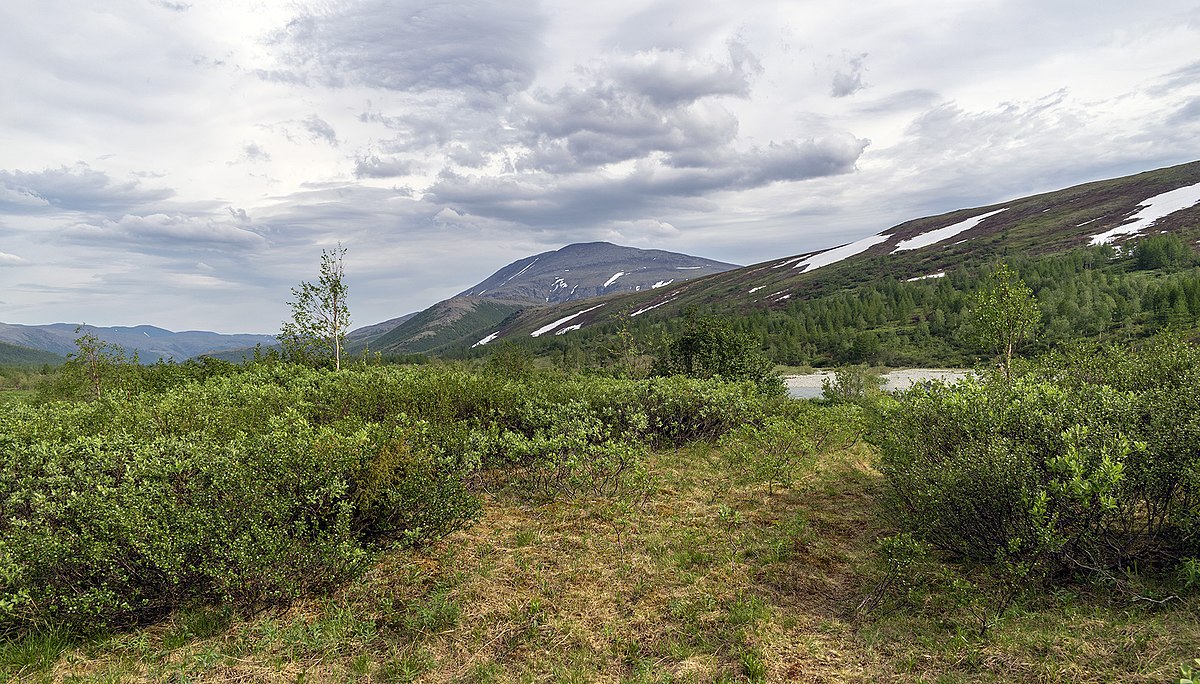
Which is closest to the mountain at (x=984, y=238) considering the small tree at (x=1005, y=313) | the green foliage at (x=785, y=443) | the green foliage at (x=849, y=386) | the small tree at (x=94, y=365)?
the green foliage at (x=849, y=386)

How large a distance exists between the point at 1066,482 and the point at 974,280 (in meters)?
122

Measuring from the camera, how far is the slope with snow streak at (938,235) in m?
160

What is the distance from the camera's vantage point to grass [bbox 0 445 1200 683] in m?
5.04

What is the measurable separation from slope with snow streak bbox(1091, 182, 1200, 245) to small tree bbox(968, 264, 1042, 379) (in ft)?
429

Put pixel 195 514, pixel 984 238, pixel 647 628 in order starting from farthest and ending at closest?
pixel 984 238
pixel 647 628
pixel 195 514

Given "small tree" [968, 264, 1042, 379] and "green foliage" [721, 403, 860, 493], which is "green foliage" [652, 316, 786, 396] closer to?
"green foliage" [721, 403, 860, 493]

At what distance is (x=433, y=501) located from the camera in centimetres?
735

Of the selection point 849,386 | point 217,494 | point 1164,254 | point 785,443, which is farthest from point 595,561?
point 1164,254

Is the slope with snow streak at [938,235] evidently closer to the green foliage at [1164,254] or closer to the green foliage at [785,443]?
the green foliage at [1164,254]

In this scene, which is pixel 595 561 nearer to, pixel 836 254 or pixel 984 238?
pixel 984 238

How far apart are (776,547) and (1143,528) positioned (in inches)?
167

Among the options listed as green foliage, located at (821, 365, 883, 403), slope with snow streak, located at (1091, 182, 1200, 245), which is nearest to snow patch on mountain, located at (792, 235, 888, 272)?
slope with snow streak, located at (1091, 182, 1200, 245)

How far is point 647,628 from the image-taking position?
238 inches

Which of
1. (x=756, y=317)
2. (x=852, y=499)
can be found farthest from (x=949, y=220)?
(x=852, y=499)
